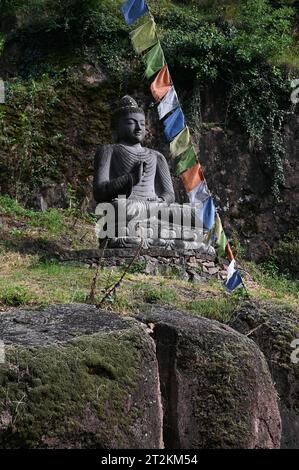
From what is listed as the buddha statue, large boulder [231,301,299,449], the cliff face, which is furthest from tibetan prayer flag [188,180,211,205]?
the cliff face

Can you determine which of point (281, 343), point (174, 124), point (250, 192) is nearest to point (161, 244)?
point (174, 124)

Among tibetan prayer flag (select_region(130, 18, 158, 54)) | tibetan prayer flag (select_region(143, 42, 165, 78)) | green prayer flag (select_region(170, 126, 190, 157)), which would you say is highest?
tibetan prayer flag (select_region(130, 18, 158, 54))

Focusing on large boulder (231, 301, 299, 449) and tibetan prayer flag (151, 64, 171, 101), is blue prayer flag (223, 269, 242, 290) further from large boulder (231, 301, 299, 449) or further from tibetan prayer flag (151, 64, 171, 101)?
tibetan prayer flag (151, 64, 171, 101)

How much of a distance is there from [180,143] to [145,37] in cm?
170

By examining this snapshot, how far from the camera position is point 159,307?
7105 millimetres

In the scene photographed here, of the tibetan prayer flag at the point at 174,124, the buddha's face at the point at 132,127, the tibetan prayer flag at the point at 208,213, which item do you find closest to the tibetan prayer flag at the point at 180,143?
the tibetan prayer flag at the point at 174,124

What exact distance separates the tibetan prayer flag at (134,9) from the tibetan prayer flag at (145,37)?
0.34m

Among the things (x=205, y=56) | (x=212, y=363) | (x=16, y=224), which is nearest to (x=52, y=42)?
(x=205, y=56)

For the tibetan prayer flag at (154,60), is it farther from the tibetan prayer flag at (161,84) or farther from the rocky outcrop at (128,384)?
the rocky outcrop at (128,384)

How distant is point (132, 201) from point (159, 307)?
11.8 ft

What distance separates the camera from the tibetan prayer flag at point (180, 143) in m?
9.34

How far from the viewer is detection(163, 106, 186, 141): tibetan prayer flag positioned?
966cm
